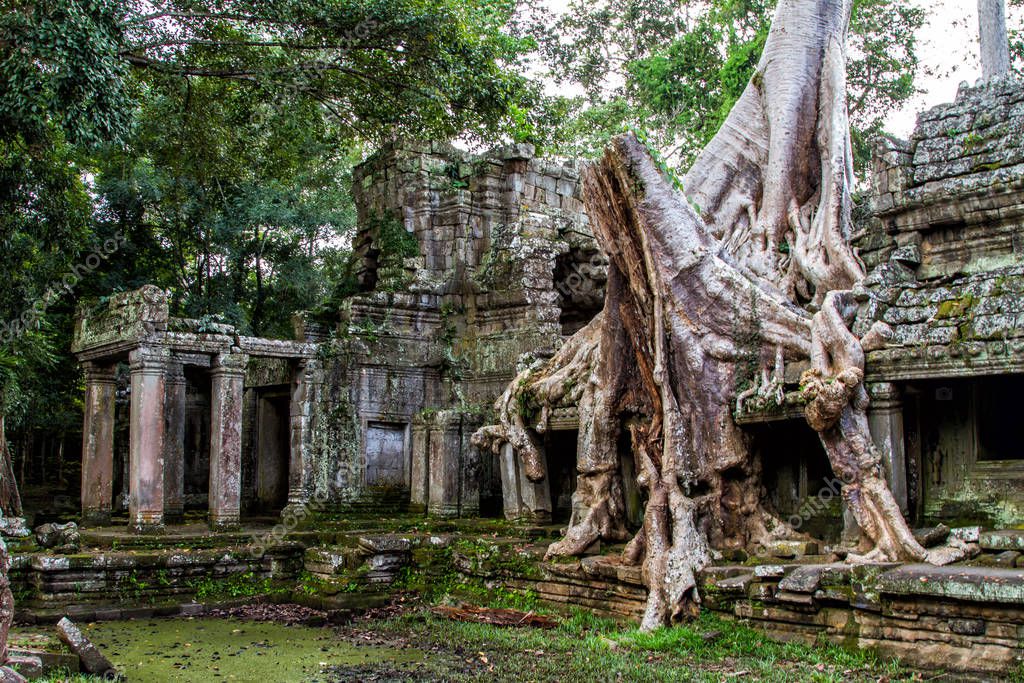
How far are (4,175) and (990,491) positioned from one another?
→ 12263 mm

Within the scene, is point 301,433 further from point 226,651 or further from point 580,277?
point 226,651

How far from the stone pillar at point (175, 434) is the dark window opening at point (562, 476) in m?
5.92

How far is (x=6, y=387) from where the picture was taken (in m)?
14.9

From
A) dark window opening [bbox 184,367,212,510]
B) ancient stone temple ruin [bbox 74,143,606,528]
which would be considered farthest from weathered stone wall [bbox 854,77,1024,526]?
dark window opening [bbox 184,367,212,510]

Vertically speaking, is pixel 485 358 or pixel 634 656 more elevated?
pixel 485 358

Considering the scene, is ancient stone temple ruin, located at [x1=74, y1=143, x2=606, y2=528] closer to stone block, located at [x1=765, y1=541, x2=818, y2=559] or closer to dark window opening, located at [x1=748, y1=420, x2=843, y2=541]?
dark window opening, located at [x1=748, y1=420, x2=843, y2=541]

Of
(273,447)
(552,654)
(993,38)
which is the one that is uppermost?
(993,38)

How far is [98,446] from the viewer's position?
14.6 m

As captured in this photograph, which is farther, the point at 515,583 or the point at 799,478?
the point at 515,583

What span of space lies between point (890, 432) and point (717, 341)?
5.83 feet

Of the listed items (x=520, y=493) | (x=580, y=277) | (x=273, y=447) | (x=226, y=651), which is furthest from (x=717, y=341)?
(x=273, y=447)

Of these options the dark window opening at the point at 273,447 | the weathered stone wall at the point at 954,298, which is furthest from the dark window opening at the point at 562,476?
the dark window opening at the point at 273,447

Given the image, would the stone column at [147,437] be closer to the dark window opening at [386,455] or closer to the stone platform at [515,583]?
the stone platform at [515,583]

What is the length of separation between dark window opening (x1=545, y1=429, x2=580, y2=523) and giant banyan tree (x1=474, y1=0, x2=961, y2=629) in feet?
2.60
